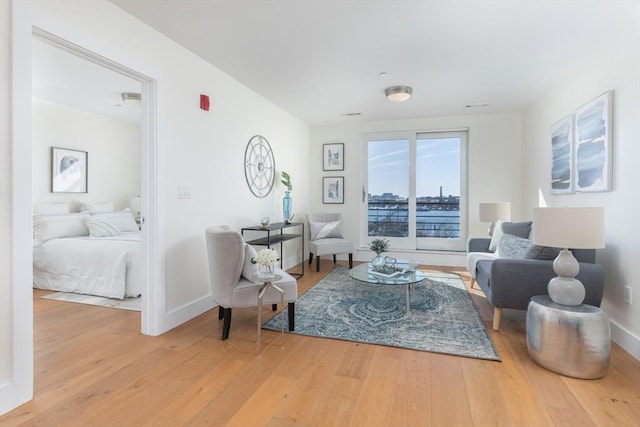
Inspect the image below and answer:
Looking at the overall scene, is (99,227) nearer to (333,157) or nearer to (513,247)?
(333,157)

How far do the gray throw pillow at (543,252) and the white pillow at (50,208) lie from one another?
5.71 meters

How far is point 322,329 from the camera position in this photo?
2816 mm

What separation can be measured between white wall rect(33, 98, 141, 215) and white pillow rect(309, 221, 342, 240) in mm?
3407

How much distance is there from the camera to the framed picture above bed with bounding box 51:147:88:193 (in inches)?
186

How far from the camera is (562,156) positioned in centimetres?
355

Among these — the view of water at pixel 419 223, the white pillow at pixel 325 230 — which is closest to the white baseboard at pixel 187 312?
the white pillow at pixel 325 230

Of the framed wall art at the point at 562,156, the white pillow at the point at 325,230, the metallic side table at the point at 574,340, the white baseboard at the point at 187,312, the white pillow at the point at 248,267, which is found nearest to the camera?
the metallic side table at the point at 574,340

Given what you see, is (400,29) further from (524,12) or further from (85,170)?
(85,170)

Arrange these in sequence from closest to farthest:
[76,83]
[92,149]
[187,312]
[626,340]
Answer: [626,340]
[187,312]
[76,83]
[92,149]

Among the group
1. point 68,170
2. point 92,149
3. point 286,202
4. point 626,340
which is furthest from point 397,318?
point 92,149

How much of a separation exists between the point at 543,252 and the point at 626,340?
80cm

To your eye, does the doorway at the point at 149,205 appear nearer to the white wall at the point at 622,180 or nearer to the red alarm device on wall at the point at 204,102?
the red alarm device on wall at the point at 204,102

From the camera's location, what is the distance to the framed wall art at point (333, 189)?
5961 mm

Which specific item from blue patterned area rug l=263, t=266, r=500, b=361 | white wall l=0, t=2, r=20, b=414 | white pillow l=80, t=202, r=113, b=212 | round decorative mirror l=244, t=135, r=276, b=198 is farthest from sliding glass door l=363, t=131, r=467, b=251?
white wall l=0, t=2, r=20, b=414
